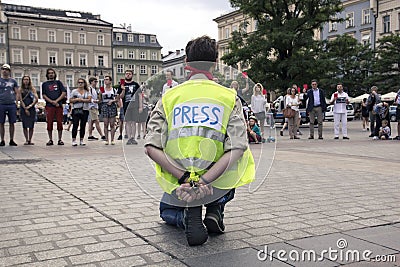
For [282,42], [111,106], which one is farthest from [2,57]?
[111,106]

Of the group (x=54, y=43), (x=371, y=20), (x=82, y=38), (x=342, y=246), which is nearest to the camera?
(x=342, y=246)

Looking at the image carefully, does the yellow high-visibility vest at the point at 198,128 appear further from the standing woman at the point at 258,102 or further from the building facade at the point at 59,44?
the building facade at the point at 59,44

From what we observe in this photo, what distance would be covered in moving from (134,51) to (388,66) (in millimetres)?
70308

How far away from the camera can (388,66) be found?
4000 cm

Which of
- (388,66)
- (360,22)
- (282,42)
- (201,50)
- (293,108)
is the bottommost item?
(293,108)

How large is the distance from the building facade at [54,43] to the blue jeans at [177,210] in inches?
3305

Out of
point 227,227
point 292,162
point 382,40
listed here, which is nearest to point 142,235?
point 227,227

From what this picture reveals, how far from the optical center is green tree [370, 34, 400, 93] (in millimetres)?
39250

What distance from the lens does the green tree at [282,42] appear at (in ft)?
91.3

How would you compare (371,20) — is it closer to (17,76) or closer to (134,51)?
(134,51)

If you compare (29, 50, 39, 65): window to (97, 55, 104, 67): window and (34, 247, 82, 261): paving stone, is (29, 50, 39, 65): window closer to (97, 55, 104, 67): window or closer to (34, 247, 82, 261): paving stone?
(97, 55, 104, 67): window

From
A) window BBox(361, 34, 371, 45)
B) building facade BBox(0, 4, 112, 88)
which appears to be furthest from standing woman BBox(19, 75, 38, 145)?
building facade BBox(0, 4, 112, 88)

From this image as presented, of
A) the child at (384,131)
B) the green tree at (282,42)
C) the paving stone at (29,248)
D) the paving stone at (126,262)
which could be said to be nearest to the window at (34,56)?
the green tree at (282,42)

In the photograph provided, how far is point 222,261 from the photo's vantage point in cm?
300
